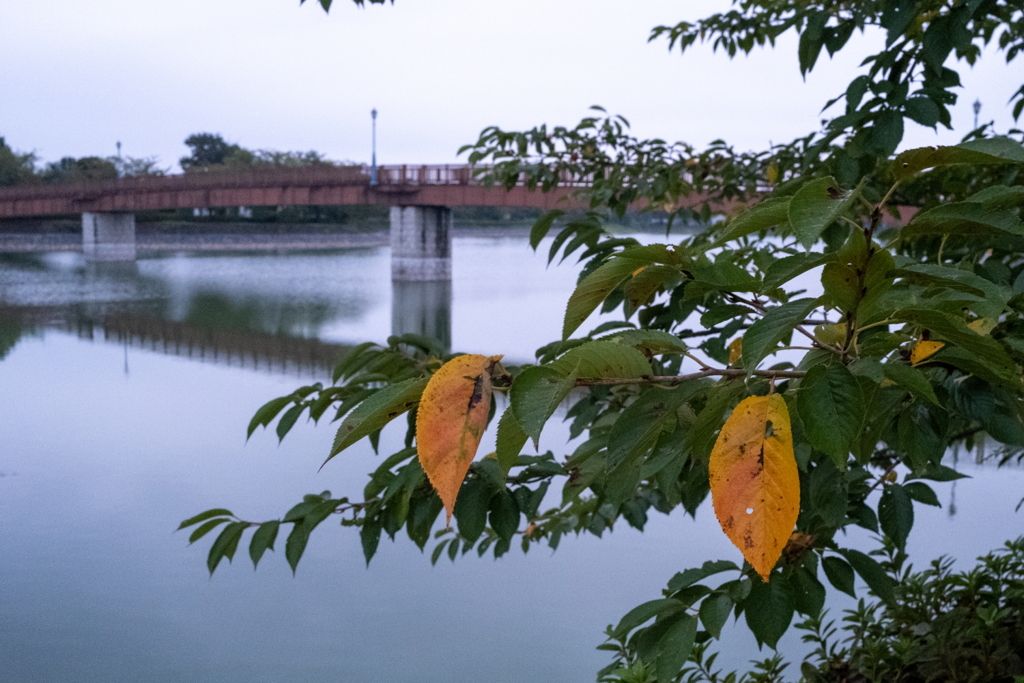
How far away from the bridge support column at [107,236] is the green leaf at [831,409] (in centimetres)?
3668

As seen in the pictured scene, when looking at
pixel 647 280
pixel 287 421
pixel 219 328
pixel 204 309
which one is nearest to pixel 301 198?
pixel 204 309

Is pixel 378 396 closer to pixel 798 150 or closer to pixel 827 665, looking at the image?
pixel 827 665

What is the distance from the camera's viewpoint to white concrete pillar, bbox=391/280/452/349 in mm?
12882

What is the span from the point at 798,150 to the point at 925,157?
2376 millimetres

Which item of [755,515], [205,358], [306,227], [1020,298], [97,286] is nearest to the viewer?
[755,515]

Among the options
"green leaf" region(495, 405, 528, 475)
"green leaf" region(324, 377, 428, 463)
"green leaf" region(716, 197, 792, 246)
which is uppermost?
"green leaf" region(716, 197, 792, 246)

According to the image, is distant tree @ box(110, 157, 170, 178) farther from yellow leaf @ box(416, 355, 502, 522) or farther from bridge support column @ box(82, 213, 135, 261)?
yellow leaf @ box(416, 355, 502, 522)

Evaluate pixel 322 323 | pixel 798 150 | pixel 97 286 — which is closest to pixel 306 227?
pixel 97 286

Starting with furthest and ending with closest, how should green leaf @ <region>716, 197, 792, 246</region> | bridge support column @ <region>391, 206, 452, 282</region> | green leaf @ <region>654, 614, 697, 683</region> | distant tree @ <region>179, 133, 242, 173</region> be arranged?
1. distant tree @ <region>179, 133, 242, 173</region>
2. bridge support column @ <region>391, 206, 452, 282</region>
3. green leaf @ <region>654, 614, 697, 683</region>
4. green leaf @ <region>716, 197, 792, 246</region>

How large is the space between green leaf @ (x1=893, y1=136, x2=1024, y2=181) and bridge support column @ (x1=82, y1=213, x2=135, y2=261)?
3668 centimetres

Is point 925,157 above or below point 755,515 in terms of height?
above

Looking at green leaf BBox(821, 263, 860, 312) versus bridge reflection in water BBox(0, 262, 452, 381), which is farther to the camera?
bridge reflection in water BBox(0, 262, 452, 381)

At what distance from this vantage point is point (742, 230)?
0.57 meters

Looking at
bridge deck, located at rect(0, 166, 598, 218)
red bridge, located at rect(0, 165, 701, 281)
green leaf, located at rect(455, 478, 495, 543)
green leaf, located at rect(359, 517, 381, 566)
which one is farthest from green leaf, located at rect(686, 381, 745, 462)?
bridge deck, located at rect(0, 166, 598, 218)
